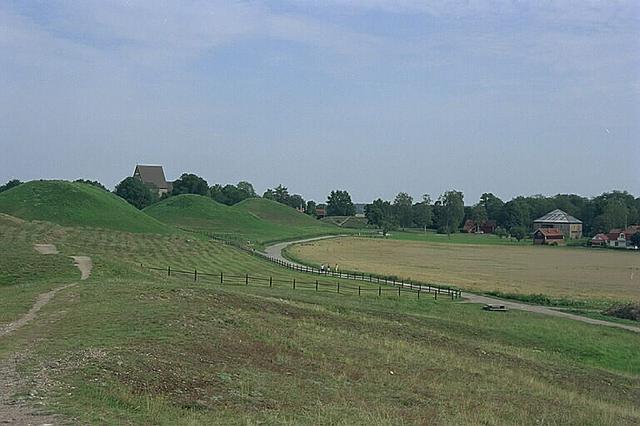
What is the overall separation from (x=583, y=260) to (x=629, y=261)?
25.0 ft

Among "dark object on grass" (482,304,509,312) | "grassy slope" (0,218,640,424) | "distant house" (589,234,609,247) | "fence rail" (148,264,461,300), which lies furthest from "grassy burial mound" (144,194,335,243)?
"grassy slope" (0,218,640,424)

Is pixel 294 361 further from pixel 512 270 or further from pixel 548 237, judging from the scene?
pixel 548 237

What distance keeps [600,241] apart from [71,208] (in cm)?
12471

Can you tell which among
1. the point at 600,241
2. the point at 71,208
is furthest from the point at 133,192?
the point at 600,241

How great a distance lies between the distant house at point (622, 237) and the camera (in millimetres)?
172375

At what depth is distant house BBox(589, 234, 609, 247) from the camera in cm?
17862

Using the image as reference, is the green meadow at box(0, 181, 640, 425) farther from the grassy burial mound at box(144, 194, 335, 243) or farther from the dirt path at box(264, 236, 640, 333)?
the grassy burial mound at box(144, 194, 335, 243)

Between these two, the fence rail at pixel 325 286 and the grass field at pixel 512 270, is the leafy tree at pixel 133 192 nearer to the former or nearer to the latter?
the grass field at pixel 512 270

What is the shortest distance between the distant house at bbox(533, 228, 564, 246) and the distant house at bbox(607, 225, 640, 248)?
14677mm

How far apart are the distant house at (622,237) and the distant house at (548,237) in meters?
14.7

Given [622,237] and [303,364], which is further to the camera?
[622,237]

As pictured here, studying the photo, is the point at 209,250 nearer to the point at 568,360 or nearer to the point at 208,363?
the point at 568,360

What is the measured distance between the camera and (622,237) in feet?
576

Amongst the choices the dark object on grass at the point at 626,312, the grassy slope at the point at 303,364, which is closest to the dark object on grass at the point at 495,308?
the dark object on grass at the point at 626,312
